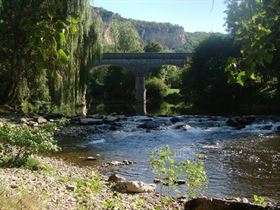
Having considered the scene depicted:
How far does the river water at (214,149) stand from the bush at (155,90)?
2961 centimetres

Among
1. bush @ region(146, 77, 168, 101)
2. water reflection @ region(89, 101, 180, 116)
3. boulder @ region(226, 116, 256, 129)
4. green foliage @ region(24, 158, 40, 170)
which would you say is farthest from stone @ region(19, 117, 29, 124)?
bush @ region(146, 77, 168, 101)

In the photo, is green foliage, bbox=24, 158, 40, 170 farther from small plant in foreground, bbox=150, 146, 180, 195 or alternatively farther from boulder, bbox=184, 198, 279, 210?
boulder, bbox=184, 198, 279, 210

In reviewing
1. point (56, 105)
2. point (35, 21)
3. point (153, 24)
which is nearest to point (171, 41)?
point (153, 24)

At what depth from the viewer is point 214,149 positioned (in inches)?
583

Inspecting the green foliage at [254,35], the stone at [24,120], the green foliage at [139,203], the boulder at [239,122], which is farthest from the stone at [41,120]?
the green foliage at [254,35]

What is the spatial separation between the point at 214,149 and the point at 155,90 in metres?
39.1

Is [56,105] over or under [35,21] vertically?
under

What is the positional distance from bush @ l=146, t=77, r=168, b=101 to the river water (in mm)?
29610

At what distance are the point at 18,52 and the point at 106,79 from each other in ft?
120

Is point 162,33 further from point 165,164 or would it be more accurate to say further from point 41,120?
point 165,164

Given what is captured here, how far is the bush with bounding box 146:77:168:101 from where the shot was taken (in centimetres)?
5347

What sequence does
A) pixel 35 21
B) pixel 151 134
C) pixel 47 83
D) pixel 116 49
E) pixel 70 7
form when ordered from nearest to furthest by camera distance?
pixel 35 21 → pixel 70 7 → pixel 151 134 → pixel 47 83 → pixel 116 49

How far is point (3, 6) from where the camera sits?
59.5 feet

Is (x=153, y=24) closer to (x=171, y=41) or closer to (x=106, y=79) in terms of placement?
(x=171, y=41)
